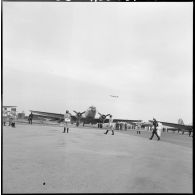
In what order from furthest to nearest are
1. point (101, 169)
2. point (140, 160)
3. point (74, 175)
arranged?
point (140, 160) < point (101, 169) < point (74, 175)

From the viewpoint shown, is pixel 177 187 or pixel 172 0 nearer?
pixel 177 187

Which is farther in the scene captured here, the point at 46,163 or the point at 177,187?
the point at 46,163

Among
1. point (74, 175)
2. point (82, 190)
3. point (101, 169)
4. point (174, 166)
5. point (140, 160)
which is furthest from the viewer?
point (140, 160)

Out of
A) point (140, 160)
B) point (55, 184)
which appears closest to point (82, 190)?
point (55, 184)

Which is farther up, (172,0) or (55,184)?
(172,0)

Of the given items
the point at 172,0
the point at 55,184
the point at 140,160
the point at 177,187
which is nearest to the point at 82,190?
the point at 55,184

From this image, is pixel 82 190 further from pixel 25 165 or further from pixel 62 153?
pixel 62 153

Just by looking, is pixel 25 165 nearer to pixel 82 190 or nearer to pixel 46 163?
pixel 46 163

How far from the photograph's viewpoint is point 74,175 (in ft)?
20.7

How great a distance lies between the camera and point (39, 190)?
5.51 m

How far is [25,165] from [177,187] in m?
3.79

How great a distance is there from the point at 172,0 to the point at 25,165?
5535 millimetres

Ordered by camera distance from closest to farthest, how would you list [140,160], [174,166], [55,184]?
1. [55,184]
2. [174,166]
3. [140,160]

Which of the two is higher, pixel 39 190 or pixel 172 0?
pixel 172 0
